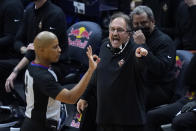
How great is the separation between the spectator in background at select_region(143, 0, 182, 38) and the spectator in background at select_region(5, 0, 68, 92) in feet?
4.79

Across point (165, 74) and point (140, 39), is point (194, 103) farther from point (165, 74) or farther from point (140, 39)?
point (140, 39)

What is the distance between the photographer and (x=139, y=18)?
4.39m

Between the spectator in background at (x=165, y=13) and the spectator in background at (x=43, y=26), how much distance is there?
4.79ft

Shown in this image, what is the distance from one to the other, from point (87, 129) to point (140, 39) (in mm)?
1034

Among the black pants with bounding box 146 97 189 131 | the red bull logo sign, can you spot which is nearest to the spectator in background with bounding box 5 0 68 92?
the red bull logo sign

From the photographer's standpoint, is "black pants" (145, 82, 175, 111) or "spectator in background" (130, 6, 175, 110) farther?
"black pants" (145, 82, 175, 111)

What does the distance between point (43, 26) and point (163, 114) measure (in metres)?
1.83

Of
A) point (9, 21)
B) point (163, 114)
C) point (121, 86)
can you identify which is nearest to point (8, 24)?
point (9, 21)

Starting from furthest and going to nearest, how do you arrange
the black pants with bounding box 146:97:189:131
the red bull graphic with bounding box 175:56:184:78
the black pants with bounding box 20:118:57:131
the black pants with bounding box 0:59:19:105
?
1. the black pants with bounding box 0:59:19:105
2. the red bull graphic with bounding box 175:56:184:78
3. the black pants with bounding box 146:97:189:131
4. the black pants with bounding box 20:118:57:131

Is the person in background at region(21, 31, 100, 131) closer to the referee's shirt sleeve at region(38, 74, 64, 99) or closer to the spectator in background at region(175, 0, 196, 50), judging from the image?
the referee's shirt sleeve at region(38, 74, 64, 99)

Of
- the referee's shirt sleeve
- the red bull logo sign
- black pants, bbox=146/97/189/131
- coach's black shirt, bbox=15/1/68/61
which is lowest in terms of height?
black pants, bbox=146/97/189/131

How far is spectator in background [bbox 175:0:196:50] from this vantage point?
215 inches

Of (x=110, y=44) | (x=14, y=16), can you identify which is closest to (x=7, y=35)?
(x=14, y=16)

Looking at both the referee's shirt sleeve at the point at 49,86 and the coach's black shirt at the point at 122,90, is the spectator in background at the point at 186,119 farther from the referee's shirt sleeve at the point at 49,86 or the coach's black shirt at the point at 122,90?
the referee's shirt sleeve at the point at 49,86
